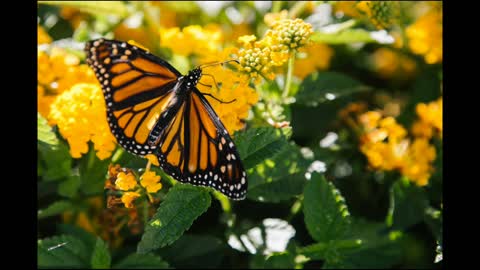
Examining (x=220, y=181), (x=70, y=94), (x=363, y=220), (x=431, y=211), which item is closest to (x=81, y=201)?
(x=70, y=94)

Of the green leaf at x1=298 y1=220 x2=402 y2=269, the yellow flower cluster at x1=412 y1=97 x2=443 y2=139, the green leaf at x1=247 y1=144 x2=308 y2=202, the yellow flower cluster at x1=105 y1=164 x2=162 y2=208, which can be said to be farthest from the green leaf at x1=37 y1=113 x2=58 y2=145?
the yellow flower cluster at x1=412 y1=97 x2=443 y2=139

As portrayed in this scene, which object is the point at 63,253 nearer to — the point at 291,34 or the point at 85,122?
the point at 85,122

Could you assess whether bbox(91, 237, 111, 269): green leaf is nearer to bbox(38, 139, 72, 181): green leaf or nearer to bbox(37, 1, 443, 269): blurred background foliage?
bbox(37, 1, 443, 269): blurred background foliage

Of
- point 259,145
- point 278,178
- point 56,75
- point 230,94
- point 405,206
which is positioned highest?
point 56,75

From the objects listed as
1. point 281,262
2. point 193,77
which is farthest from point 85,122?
point 281,262

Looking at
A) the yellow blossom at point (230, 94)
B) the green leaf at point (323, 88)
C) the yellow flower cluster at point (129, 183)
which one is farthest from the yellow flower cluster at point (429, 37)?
the yellow flower cluster at point (129, 183)
